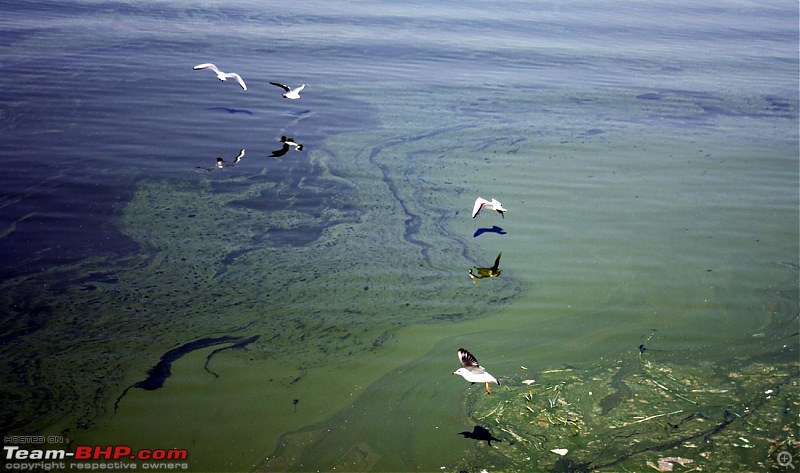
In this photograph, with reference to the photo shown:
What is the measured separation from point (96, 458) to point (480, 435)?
6.55 ft

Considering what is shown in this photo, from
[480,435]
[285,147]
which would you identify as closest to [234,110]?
[285,147]

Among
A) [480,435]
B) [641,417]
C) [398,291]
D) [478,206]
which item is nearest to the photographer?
[480,435]

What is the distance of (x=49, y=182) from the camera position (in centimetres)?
646

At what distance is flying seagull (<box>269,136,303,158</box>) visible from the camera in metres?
7.46

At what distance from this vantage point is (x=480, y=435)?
12.3 feet

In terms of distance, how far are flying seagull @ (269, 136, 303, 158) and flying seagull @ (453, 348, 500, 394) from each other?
4.11 metres

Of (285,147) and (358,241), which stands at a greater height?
(285,147)

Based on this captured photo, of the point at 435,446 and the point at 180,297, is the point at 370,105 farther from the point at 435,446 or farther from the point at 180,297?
the point at 435,446

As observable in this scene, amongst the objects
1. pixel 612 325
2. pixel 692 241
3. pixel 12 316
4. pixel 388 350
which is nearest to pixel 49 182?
pixel 12 316

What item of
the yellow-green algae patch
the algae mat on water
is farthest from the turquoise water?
the yellow-green algae patch

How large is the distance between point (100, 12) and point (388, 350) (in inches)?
513

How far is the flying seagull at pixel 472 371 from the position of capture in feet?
12.9

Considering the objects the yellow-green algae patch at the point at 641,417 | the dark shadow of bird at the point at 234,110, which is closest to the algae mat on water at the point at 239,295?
the yellow-green algae patch at the point at 641,417

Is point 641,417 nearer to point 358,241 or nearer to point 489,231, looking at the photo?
point 489,231
